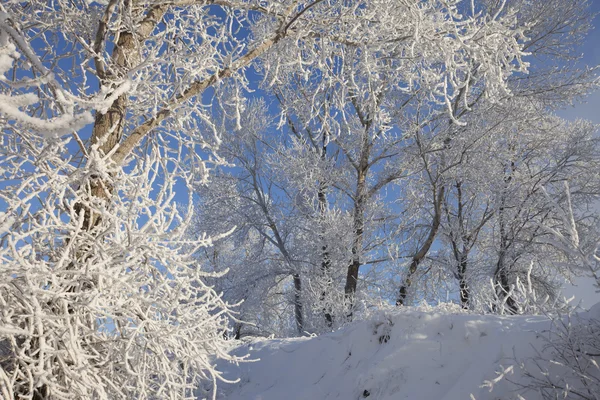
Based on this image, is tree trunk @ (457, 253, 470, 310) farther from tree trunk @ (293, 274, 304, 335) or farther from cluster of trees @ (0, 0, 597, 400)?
tree trunk @ (293, 274, 304, 335)

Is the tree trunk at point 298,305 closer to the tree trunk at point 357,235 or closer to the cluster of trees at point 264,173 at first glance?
the cluster of trees at point 264,173

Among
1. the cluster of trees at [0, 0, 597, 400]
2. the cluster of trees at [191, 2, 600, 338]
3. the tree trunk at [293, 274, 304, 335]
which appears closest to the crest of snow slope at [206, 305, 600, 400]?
the cluster of trees at [0, 0, 597, 400]

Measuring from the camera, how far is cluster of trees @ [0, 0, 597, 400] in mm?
2250

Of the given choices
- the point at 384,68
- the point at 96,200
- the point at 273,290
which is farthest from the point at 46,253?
the point at 273,290

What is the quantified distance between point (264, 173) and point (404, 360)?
895 cm

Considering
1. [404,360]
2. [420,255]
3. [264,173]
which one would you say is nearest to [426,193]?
[420,255]

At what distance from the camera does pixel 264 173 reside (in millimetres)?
12094

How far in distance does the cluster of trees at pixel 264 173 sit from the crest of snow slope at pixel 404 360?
49cm

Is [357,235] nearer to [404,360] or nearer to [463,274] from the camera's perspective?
[463,274]

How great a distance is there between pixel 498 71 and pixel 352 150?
6947 millimetres

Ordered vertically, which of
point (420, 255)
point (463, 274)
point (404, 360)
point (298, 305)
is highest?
point (404, 360)

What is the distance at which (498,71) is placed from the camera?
3.59 metres

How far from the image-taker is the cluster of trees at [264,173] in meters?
2.25

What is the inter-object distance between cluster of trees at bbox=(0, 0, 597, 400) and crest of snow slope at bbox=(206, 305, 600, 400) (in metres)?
0.49
